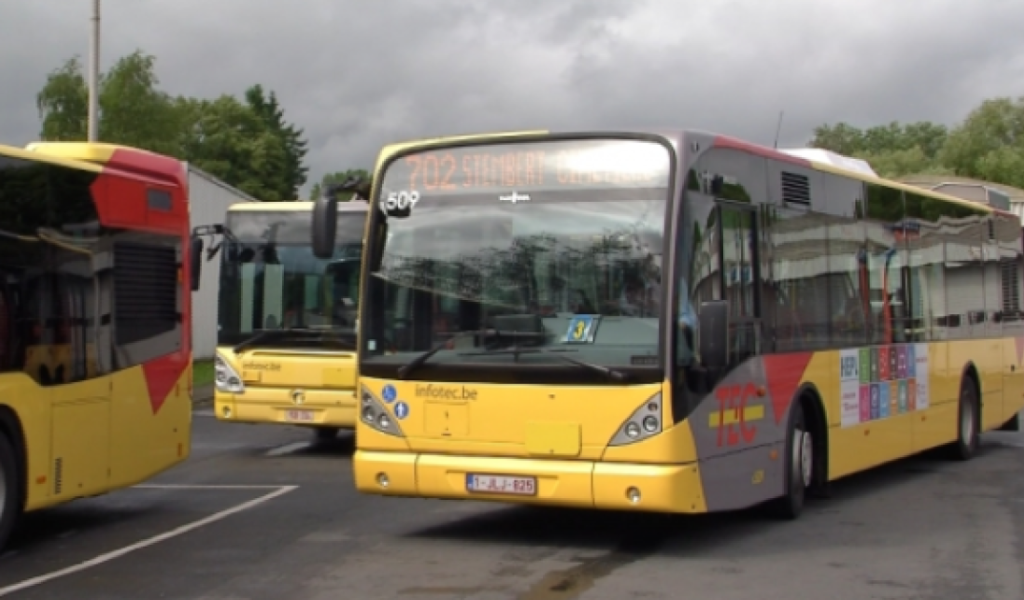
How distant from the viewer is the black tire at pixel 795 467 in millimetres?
11594

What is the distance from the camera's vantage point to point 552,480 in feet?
32.6

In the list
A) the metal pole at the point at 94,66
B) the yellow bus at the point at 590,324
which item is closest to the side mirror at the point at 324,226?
the yellow bus at the point at 590,324

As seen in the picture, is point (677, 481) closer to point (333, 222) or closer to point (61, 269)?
point (333, 222)

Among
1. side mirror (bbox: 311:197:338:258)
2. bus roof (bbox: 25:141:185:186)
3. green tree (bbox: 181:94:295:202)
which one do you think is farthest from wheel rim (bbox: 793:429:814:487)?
green tree (bbox: 181:94:295:202)

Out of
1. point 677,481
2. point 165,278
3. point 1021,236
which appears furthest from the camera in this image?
point 1021,236

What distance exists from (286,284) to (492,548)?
765cm

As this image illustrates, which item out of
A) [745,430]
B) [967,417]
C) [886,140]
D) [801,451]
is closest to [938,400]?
[967,417]

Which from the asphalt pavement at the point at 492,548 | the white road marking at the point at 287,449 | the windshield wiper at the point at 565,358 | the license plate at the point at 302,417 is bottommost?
the asphalt pavement at the point at 492,548

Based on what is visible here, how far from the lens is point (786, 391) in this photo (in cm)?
1158

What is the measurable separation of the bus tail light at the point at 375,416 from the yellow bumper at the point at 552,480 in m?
0.19

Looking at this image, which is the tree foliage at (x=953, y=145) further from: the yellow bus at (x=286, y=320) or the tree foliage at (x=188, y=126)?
the yellow bus at (x=286, y=320)

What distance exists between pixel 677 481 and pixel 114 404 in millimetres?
4661

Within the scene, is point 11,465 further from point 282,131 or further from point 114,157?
point 282,131

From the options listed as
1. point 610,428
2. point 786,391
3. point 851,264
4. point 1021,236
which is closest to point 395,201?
point 610,428
